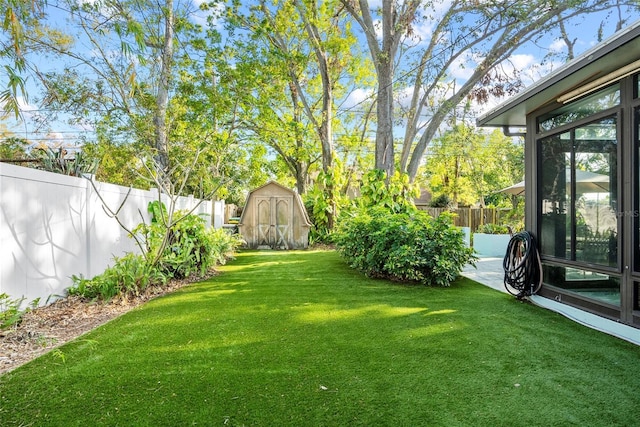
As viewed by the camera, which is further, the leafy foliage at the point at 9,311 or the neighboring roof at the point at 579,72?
the leafy foliage at the point at 9,311

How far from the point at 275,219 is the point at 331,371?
7910mm

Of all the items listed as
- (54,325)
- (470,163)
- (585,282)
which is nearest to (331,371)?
(54,325)

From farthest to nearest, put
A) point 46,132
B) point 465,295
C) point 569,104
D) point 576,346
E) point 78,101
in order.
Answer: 1. point 46,132
2. point 78,101
3. point 465,295
4. point 569,104
5. point 576,346

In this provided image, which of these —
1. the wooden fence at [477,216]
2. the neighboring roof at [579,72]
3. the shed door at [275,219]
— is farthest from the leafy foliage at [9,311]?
the wooden fence at [477,216]

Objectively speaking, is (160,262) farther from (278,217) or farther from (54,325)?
(278,217)

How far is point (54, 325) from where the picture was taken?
331 centimetres

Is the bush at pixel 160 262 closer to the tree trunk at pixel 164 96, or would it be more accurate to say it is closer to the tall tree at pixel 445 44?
the tree trunk at pixel 164 96

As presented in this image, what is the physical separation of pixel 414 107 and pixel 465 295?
7064mm

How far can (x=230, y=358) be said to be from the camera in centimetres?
259

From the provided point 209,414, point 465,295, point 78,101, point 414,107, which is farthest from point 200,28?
point 209,414

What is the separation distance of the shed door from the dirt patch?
558cm

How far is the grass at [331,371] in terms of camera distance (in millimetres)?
1865

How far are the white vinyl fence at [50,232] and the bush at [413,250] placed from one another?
153 inches

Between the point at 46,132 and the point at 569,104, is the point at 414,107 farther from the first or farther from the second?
the point at 46,132
